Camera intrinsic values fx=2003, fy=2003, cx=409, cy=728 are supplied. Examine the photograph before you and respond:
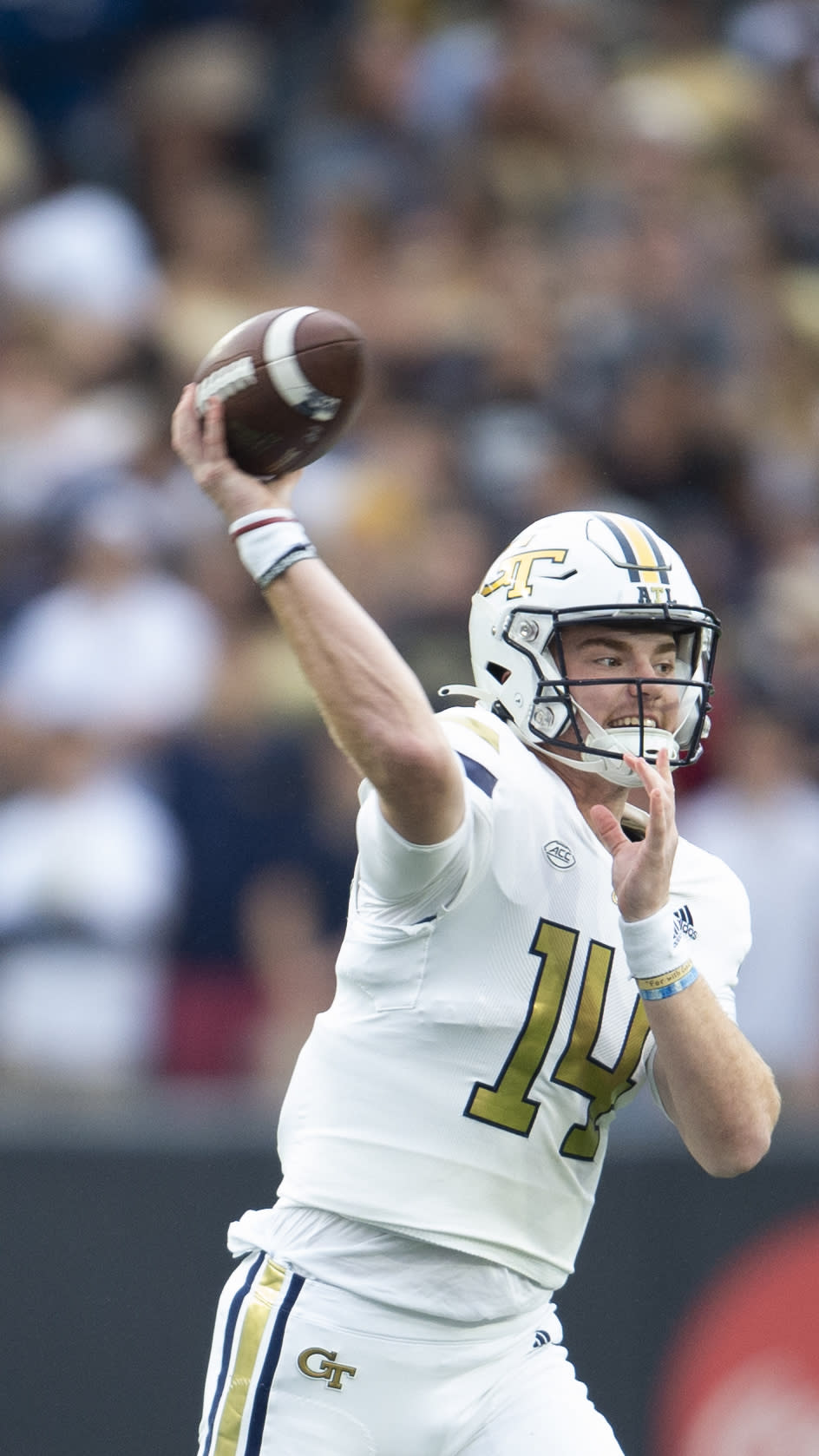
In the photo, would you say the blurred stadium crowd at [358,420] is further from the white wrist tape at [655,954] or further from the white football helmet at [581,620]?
the white wrist tape at [655,954]

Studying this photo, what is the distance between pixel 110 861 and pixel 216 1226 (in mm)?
1296

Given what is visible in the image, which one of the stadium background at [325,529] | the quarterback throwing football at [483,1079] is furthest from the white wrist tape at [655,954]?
the stadium background at [325,529]

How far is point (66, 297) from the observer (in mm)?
8508

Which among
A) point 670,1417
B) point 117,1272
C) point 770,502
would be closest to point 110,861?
point 117,1272

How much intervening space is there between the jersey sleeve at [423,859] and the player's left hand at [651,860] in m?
0.23

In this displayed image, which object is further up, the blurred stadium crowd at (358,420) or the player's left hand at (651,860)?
the blurred stadium crowd at (358,420)

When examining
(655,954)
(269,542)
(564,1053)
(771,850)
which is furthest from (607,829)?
(771,850)

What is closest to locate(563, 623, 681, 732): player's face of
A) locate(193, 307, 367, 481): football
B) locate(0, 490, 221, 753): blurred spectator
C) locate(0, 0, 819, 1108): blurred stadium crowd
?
locate(193, 307, 367, 481): football

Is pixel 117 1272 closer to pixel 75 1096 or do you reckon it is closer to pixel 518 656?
pixel 75 1096

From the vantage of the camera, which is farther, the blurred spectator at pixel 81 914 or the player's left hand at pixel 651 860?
the blurred spectator at pixel 81 914

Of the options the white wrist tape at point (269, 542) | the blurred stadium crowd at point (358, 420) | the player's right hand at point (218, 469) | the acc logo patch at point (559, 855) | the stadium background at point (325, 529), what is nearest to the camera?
the white wrist tape at point (269, 542)

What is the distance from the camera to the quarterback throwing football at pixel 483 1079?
10.6ft

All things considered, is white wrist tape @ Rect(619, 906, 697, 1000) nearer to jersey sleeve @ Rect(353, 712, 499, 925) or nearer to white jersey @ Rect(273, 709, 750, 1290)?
white jersey @ Rect(273, 709, 750, 1290)

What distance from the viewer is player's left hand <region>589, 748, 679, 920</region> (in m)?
3.16
